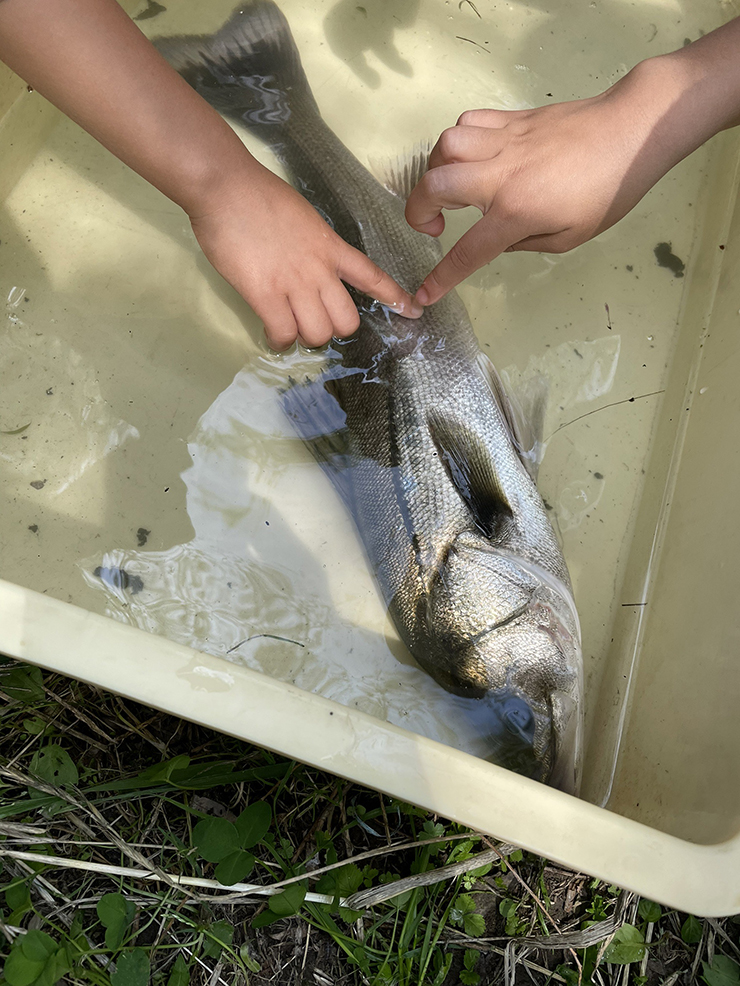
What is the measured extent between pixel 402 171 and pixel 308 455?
101cm

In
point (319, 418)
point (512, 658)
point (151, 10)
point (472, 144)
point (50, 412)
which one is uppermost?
point (151, 10)

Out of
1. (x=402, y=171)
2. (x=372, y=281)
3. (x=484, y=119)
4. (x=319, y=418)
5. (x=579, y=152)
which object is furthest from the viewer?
(x=402, y=171)

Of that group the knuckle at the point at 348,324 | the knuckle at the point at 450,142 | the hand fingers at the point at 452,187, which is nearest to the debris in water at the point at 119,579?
the knuckle at the point at 348,324

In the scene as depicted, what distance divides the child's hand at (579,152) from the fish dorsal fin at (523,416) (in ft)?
1.30

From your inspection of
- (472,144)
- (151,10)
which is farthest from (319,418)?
(151,10)

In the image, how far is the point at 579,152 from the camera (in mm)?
1665

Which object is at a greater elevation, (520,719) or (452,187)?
(452,187)

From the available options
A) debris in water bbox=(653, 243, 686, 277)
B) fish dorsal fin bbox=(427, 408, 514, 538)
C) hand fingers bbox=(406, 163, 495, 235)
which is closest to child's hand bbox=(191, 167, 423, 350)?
hand fingers bbox=(406, 163, 495, 235)

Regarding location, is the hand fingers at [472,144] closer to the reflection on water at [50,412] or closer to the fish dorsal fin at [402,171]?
the fish dorsal fin at [402,171]

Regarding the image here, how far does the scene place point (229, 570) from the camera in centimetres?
201

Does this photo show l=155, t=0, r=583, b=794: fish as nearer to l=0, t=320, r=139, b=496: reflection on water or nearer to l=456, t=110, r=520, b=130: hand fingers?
l=456, t=110, r=520, b=130: hand fingers

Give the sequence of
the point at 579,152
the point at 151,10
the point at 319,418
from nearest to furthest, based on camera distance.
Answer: the point at 579,152 < the point at 319,418 < the point at 151,10

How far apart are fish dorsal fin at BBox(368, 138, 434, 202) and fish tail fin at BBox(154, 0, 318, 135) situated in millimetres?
287

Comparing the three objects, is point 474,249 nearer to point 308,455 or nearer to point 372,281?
point 372,281
